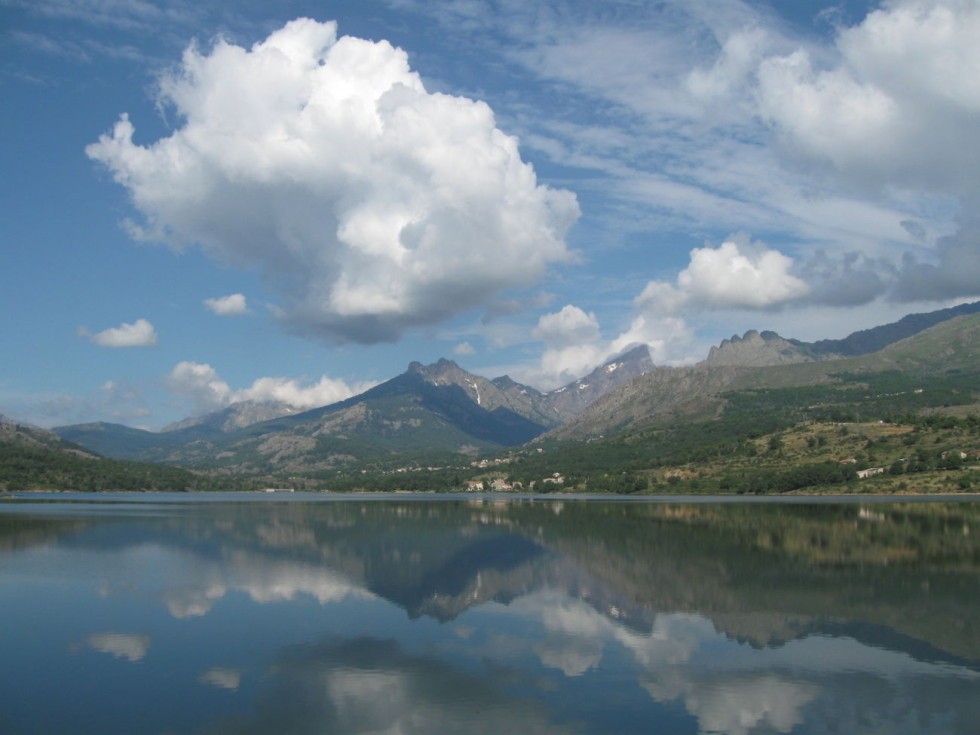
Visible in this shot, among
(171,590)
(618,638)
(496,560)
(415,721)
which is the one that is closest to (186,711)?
(415,721)

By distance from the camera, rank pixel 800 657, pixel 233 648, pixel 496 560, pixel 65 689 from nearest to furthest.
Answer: pixel 65 689, pixel 800 657, pixel 233 648, pixel 496 560

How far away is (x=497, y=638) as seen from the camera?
3884cm

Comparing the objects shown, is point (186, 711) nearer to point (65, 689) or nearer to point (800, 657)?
point (65, 689)

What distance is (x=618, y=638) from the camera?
38.2 meters

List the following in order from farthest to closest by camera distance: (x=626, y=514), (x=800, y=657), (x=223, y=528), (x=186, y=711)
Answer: (x=626, y=514), (x=223, y=528), (x=800, y=657), (x=186, y=711)

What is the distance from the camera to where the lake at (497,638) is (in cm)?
2656

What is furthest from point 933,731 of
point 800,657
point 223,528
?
point 223,528

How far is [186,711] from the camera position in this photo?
26797 mm

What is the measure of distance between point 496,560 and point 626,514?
66024mm

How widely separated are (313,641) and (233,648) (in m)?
3.49

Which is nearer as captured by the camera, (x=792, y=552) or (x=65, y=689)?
(x=65, y=689)

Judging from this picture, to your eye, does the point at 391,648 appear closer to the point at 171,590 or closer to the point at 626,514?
the point at 171,590

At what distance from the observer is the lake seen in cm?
2656

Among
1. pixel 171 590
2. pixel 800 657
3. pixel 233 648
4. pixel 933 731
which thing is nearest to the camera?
pixel 933 731
